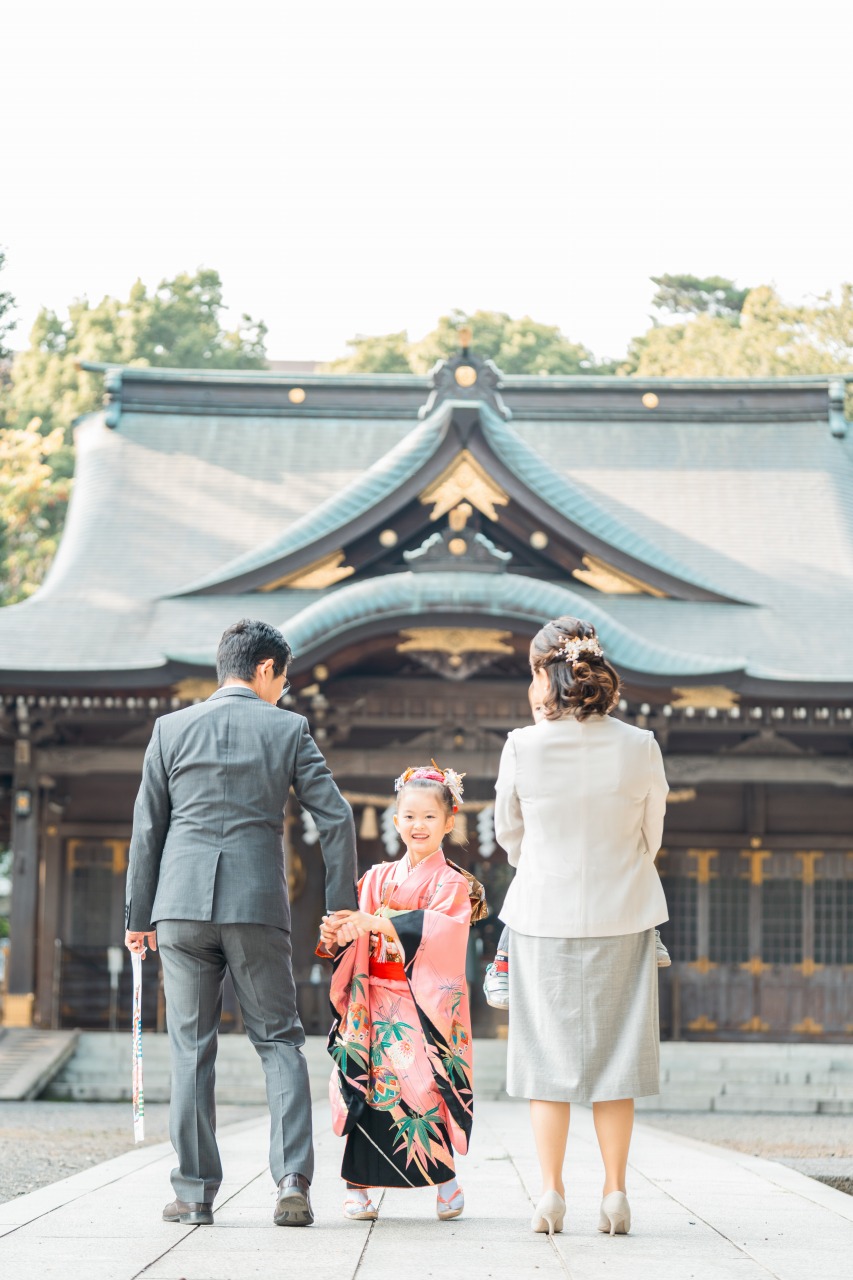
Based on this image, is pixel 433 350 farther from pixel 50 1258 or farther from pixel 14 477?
pixel 50 1258

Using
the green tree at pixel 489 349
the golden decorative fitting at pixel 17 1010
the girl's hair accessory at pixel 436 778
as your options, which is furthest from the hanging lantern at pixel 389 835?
the green tree at pixel 489 349

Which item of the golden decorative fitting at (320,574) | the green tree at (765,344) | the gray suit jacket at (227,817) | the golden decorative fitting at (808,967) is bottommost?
the golden decorative fitting at (808,967)

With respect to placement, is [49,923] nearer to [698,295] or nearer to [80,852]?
[80,852]

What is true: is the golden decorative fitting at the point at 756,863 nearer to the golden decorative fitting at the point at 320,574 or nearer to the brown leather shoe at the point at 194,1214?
the golden decorative fitting at the point at 320,574

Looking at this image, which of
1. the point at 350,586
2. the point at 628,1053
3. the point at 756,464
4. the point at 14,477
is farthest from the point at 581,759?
the point at 14,477

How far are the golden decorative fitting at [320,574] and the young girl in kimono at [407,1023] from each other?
10.4 metres

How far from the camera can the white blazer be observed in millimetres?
4648

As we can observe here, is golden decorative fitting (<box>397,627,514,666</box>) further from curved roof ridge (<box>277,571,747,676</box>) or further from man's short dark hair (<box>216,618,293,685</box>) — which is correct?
man's short dark hair (<box>216,618,293,685</box>)

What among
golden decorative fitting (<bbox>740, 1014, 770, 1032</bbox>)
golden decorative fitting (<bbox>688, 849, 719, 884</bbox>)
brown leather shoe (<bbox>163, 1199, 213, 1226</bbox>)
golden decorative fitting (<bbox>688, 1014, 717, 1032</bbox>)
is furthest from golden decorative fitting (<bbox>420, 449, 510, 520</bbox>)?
brown leather shoe (<bbox>163, 1199, 213, 1226</bbox>)

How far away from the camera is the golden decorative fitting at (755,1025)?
1576cm

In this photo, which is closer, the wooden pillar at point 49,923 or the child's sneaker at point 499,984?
the child's sneaker at point 499,984

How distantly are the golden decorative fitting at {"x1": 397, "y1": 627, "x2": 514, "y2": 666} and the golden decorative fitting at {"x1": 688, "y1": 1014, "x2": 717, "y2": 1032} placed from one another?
4.15 metres

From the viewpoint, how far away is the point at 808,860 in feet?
52.7

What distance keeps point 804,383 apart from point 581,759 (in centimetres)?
1660
